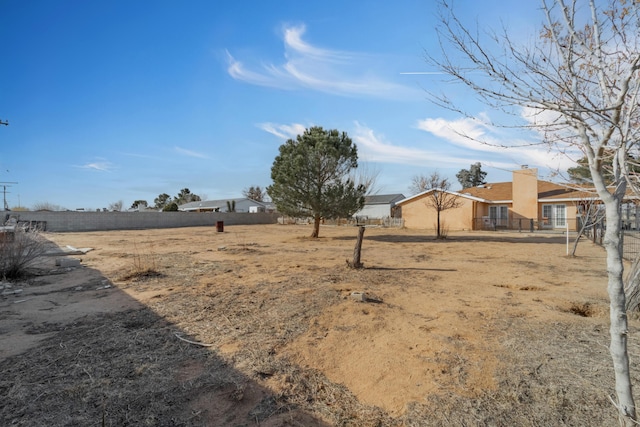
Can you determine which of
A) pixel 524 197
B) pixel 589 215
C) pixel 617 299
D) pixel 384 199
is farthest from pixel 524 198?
pixel 617 299

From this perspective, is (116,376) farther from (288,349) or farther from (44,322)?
(44,322)

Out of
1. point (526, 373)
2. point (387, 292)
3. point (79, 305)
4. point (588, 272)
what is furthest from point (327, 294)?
point (588, 272)

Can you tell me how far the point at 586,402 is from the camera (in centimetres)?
261

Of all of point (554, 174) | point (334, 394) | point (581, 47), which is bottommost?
point (334, 394)

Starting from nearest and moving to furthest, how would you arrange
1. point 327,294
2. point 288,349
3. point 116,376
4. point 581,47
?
point 581,47
point 116,376
point 288,349
point 327,294

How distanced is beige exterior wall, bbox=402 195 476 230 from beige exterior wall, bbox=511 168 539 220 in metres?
3.21

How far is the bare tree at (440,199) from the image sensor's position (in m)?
18.2

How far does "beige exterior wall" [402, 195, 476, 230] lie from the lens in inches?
1012

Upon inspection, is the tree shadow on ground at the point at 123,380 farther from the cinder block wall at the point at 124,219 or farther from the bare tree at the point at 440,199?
the cinder block wall at the point at 124,219

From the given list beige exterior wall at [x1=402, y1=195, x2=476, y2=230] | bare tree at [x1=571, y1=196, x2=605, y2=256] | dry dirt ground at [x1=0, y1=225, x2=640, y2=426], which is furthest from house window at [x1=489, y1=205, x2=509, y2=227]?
dry dirt ground at [x1=0, y1=225, x2=640, y2=426]

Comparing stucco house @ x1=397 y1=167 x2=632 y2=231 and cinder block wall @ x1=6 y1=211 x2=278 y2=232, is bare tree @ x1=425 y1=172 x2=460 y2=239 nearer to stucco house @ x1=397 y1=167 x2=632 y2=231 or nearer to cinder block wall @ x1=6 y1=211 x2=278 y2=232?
stucco house @ x1=397 y1=167 x2=632 y2=231

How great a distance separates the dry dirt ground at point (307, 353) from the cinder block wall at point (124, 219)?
25.1 metres

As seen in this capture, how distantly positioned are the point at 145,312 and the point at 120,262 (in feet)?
19.7

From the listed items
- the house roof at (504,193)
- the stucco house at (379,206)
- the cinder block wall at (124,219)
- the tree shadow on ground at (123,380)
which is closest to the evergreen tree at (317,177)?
the house roof at (504,193)
